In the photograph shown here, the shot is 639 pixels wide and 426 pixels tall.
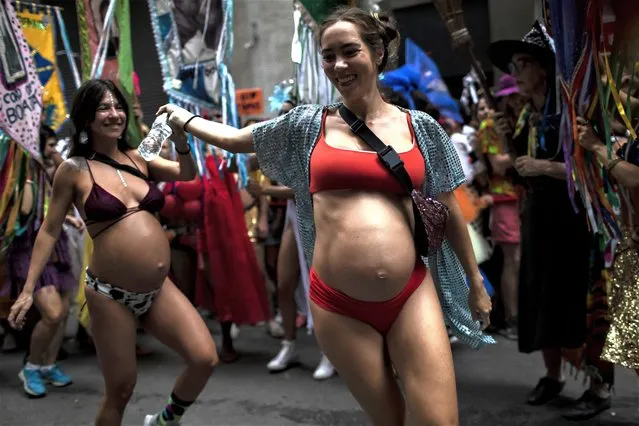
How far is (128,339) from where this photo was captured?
10.5 feet

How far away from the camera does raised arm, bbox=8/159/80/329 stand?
3266 millimetres

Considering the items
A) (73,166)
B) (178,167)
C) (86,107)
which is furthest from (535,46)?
(73,166)

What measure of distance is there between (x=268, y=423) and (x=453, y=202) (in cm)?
213

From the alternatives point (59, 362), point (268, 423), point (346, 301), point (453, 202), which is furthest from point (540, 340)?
point (59, 362)

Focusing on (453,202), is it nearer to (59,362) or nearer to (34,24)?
(34,24)

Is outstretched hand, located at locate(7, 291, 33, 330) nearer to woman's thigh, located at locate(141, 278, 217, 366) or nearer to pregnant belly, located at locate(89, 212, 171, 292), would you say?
pregnant belly, located at locate(89, 212, 171, 292)

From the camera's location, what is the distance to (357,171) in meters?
2.33

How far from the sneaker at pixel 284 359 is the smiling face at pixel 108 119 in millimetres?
2477

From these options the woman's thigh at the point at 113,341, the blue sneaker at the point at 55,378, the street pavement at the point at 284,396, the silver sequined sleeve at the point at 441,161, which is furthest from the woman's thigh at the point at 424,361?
the blue sneaker at the point at 55,378

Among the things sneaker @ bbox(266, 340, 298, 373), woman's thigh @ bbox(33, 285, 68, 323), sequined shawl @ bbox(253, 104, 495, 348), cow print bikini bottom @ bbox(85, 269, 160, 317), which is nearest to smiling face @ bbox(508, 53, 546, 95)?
sequined shawl @ bbox(253, 104, 495, 348)

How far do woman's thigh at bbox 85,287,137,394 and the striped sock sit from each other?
0.25 metres

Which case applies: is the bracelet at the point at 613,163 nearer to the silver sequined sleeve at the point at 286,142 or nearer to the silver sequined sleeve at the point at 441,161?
the silver sequined sleeve at the point at 441,161

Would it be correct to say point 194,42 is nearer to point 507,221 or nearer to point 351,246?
point 507,221

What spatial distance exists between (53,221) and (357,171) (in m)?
1.68
